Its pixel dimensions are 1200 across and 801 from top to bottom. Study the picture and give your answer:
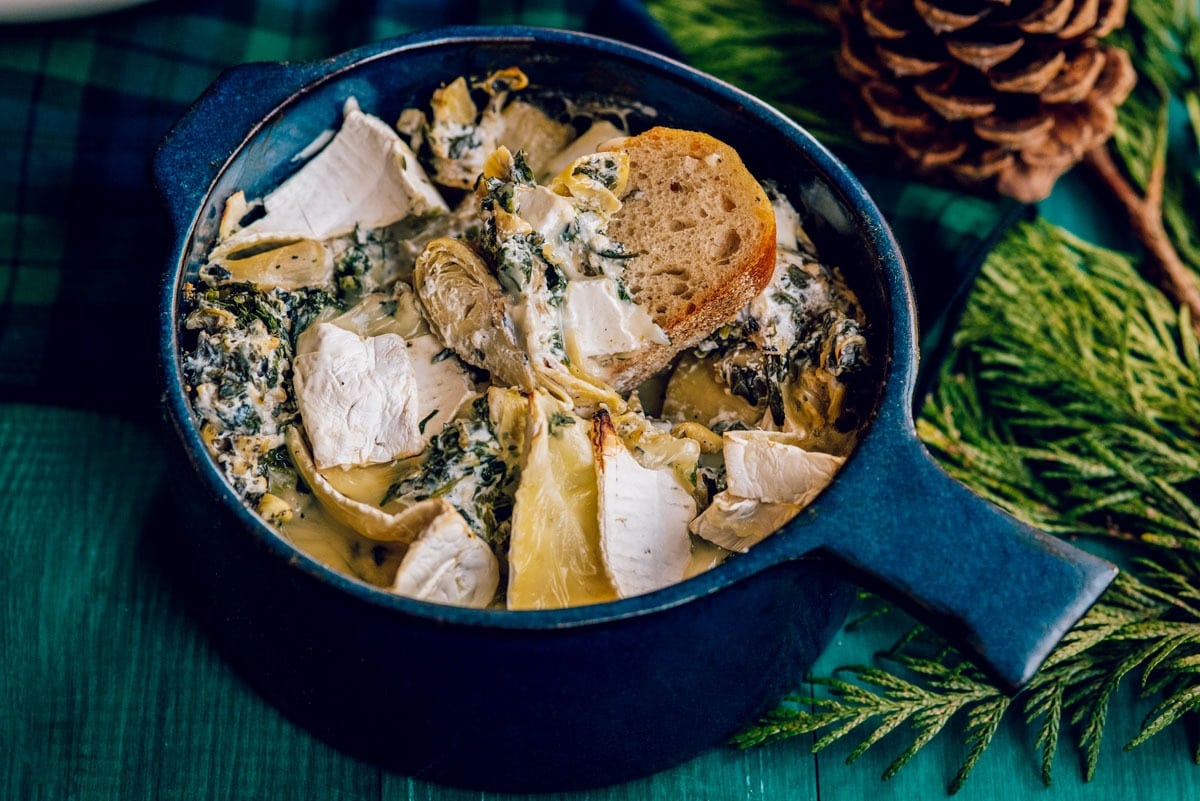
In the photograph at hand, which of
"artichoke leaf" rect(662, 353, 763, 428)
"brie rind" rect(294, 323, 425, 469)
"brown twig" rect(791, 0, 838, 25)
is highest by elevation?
"brown twig" rect(791, 0, 838, 25)

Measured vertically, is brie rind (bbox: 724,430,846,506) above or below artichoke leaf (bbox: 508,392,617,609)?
above

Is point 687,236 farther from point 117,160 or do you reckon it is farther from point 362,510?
point 117,160

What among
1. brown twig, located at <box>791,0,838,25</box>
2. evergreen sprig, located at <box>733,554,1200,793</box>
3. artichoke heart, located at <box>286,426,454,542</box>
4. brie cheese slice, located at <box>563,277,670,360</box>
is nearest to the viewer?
artichoke heart, located at <box>286,426,454,542</box>

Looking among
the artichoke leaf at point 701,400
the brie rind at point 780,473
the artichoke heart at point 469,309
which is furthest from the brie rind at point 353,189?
the brie rind at point 780,473

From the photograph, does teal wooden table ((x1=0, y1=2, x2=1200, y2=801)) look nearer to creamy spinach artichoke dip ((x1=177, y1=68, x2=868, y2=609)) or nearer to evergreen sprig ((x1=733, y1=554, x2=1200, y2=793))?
evergreen sprig ((x1=733, y1=554, x2=1200, y2=793))

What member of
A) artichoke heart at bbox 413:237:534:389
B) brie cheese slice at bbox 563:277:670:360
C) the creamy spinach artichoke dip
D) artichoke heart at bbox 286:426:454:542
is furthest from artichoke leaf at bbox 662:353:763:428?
artichoke heart at bbox 286:426:454:542

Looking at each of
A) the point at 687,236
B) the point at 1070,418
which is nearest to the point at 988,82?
the point at 1070,418
